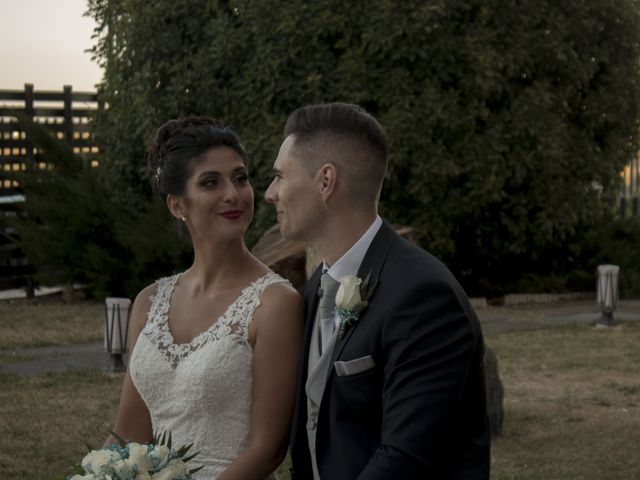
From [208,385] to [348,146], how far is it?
98cm

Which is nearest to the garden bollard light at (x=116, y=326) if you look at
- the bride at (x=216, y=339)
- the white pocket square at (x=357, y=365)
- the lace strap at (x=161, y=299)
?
the lace strap at (x=161, y=299)

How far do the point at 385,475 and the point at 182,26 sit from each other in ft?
38.1

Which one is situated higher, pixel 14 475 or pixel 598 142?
pixel 598 142

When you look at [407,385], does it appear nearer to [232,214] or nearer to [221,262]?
[232,214]

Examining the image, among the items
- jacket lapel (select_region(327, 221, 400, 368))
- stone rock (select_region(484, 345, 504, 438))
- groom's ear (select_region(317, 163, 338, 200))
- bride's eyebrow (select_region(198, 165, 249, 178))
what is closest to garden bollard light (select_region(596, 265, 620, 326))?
stone rock (select_region(484, 345, 504, 438))

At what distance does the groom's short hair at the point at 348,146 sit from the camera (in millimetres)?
3242

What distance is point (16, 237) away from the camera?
54.3 feet

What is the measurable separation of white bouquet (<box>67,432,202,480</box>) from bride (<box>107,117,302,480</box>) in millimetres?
296

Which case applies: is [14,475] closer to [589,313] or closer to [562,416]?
[562,416]

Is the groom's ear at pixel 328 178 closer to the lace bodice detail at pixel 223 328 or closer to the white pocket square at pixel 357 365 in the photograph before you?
the white pocket square at pixel 357 365

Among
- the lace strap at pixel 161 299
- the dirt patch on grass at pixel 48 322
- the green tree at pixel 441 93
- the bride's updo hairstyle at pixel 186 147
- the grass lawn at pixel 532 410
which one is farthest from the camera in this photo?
the green tree at pixel 441 93

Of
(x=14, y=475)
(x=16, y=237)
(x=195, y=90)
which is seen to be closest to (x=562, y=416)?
(x=14, y=475)

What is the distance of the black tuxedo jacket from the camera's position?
296cm

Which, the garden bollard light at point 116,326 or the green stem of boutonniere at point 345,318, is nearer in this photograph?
the green stem of boutonniere at point 345,318
